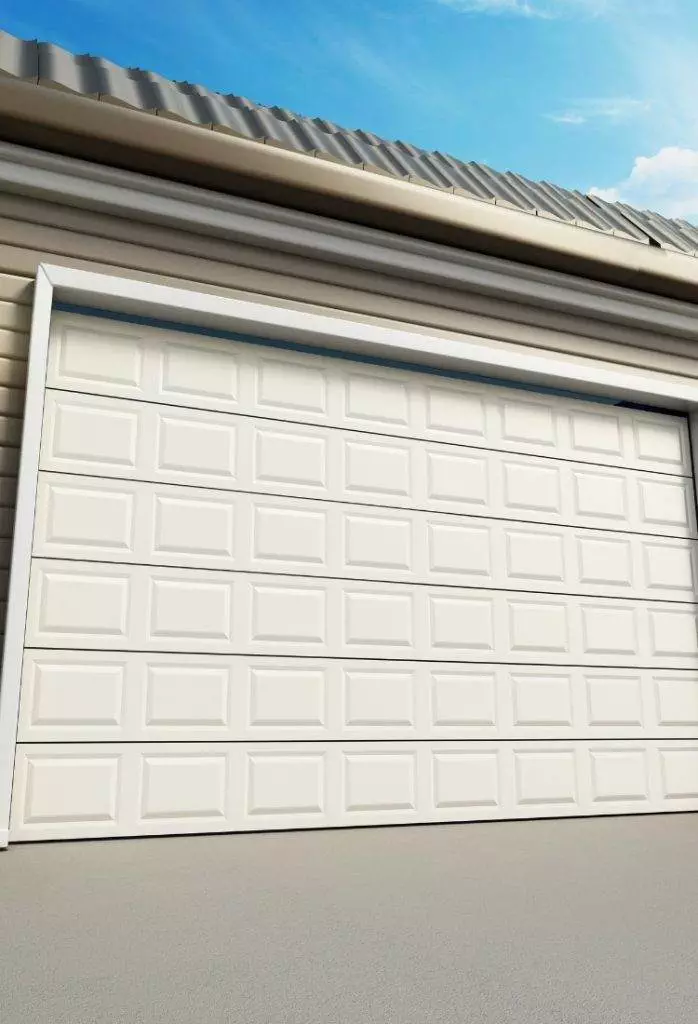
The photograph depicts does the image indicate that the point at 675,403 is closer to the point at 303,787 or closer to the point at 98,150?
the point at 303,787

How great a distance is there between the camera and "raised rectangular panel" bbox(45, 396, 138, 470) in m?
3.61

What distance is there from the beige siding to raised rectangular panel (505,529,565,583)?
1066mm

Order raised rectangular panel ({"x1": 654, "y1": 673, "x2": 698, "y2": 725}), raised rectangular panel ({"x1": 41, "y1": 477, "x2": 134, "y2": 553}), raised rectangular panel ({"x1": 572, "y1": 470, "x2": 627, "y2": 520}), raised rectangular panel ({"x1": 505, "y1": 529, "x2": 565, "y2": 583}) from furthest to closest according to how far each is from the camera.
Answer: raised rectangular panel ({"x1": 572, "y1": 470, "x2": 627, "y2": 520}) → raised rectangular panel ({"x1": 654, "y1": 673, "x2": 698, "y2": 725}) → raised rectangular panel ({"x1": 505, "y1": 529, "x2": 565, "y2": 583}) → raised rectangular panel ({"x1": 41, "y1": 477, "x2": 134, "y2": 553})

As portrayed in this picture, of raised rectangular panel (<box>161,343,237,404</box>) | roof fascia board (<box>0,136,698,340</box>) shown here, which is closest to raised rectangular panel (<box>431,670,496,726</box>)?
raised rectangular panel (<box>161,343,237,404</box>)

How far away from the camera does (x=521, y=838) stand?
3.53 meters

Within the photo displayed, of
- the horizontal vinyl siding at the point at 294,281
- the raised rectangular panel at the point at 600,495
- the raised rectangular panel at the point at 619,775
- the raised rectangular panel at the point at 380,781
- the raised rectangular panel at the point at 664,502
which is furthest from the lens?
the raised rectangular panel at the point at 664,502

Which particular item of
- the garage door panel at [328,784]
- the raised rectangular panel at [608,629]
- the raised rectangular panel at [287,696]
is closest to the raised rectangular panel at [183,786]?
the garage door panel at [328,784]

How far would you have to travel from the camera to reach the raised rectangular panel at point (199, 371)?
3.88 m

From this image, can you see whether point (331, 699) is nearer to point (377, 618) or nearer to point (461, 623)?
point (377, 618)

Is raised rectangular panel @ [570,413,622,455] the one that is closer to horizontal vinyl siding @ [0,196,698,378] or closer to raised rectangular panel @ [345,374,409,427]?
horizontal vinyl siding @ [0,196,698,378]

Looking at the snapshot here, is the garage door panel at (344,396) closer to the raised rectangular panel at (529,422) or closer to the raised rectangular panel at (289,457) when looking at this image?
the raised rectangular panel at (529,422)

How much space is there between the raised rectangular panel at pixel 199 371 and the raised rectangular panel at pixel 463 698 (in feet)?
5.94

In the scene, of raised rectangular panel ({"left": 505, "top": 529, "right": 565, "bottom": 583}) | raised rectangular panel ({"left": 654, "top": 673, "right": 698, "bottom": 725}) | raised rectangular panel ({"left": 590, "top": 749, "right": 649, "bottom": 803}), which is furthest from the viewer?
raised rectangular panel ({"left": 654, "top": 673, "right": 698, "bottom": 725})

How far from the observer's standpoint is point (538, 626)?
14.1ft
